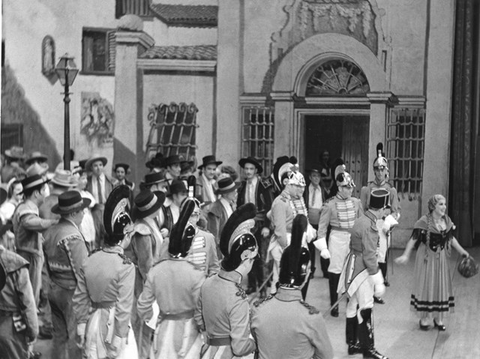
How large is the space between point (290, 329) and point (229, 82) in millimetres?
9220

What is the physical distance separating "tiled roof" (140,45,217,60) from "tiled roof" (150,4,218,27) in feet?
1.28

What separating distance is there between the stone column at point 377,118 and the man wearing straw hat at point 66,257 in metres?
6.85

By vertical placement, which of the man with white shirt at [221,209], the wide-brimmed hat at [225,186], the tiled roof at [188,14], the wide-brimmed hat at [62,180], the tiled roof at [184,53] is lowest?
the man with white shirt at [221,209]

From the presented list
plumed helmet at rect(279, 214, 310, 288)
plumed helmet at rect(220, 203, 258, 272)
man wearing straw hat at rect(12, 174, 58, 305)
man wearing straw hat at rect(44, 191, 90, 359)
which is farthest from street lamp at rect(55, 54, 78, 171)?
plumed helmet at rect(279, 214, 310, 288)

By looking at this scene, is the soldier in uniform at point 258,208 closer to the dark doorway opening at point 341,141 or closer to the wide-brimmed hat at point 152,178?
the wide-brimmed hat at point 152,178

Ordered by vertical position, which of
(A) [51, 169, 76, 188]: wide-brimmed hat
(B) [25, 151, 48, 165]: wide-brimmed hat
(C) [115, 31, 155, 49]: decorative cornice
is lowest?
(A) [51, 169, 76, 188]: wide-brimmed hat

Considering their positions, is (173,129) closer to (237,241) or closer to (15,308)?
(15,308)

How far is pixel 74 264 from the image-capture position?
6.90 metres

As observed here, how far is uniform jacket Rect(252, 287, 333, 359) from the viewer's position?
491 centimetres

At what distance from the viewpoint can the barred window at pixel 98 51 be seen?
44.7ft

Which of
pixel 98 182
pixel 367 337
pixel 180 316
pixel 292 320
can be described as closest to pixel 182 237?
pixel 180 316

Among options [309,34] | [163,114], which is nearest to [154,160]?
[163,114]

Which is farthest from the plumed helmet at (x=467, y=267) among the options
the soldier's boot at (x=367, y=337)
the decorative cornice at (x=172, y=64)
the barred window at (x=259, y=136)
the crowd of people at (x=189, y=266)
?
the decorative cornice at (x=172, y=64)

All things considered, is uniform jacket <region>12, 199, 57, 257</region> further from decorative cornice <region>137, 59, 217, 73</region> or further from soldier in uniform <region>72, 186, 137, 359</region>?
decorative cornice <region>137, 59, 217, 73</region>
